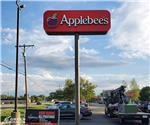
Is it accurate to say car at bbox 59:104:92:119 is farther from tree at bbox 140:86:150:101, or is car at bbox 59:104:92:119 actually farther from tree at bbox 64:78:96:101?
tree at bbox 140:86:150:101

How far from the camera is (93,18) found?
1424cm

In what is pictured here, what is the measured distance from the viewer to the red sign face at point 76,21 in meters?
14.2

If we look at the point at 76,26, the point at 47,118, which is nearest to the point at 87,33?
the point at 76,26

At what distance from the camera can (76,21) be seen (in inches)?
561

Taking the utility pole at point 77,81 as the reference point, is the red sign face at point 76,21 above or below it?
above

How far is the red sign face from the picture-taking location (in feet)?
46.6

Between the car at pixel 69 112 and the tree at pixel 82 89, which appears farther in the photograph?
the tree at pixel 82 89

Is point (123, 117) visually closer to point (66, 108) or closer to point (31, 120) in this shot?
point (66, 108)

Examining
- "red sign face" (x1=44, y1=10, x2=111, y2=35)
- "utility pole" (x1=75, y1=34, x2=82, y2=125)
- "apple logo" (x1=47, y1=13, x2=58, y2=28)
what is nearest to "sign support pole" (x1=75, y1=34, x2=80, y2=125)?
"utility pole" (x1=75, y1=34, x2=82, y2=125)

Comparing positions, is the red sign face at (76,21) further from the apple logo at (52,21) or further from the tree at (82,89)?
the tree at (82,89)

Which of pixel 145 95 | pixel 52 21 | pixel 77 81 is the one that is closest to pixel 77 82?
pixel 77 81

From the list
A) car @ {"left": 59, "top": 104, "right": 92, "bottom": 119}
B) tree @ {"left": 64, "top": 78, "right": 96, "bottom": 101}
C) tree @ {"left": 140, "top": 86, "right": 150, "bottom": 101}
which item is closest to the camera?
car @ {"left": 59, "top": 104, "right": 92, "bottom": 119}

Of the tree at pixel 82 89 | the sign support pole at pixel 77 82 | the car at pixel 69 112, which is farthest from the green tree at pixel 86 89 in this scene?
the sign support pole at pixel 77 82

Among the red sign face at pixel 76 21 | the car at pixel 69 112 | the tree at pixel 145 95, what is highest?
the red sign face at pixel 76 21
